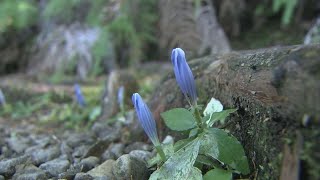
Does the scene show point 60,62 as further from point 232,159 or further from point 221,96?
point 232,159

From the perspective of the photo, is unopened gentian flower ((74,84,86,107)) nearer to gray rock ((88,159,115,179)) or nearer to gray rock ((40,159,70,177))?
gray rock ((40,159,70,177))

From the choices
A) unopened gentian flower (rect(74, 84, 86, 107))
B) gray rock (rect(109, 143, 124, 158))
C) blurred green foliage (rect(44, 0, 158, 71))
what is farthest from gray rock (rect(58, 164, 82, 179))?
blurred green foliage (rect(44, 0, 158, 71))

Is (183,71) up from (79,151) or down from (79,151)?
up

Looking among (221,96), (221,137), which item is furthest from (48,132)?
(221,137)

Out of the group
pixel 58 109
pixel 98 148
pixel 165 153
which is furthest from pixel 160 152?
pixel 58 109

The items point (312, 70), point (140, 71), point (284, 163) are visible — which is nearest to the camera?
point (312, 70)

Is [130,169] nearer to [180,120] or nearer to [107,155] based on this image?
[180,120]
